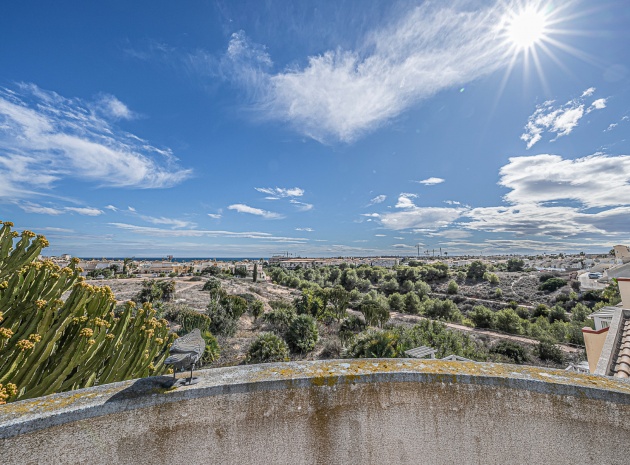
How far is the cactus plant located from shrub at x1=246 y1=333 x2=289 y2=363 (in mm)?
8142

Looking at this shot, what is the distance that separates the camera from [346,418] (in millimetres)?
1747

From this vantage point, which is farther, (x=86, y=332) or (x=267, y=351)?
(x=267, y=351)

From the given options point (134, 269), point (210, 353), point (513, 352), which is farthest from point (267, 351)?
point (134, 269)

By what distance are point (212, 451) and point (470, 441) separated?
1592mm

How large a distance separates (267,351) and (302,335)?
3.74 meters

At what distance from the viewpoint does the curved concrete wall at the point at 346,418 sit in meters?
1.49

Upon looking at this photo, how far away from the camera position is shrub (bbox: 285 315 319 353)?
14.6 m

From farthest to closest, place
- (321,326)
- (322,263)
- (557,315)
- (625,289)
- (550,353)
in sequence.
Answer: (322,263)
(557,315)
(321,326)
(550,353)
(625,289)

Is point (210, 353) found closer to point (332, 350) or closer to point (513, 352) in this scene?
point (332, 350)

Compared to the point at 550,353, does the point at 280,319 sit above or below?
above

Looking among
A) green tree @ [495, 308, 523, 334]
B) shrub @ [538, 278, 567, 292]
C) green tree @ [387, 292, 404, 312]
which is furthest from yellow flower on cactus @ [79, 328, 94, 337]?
shrub @ [538, 278, 567, 292]

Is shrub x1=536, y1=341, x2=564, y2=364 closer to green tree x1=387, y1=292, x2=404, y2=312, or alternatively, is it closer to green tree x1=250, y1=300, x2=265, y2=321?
green tree x1=387, y1=292, x2=404, y2=312

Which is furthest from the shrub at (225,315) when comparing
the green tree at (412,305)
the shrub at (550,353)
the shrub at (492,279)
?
the shrub at (492,279)

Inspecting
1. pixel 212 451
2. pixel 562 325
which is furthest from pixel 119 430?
pixel 562 325
